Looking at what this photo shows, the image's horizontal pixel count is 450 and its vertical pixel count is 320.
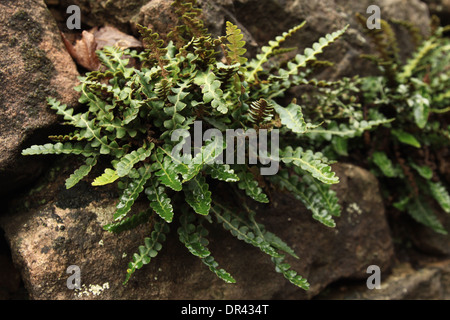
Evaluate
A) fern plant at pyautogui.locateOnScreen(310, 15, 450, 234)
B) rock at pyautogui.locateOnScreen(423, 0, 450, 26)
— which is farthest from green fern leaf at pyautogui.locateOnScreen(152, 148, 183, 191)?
rock at pyautogui.locateOnScreen(423, 0, 450, 26)

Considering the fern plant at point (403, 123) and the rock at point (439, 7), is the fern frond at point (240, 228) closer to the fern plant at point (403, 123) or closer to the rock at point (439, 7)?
the fern plant at point (403, 123)

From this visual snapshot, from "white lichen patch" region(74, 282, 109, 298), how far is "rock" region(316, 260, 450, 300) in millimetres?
1938

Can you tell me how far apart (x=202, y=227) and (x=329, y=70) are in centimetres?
205

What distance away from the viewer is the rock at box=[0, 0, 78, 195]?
2404mm

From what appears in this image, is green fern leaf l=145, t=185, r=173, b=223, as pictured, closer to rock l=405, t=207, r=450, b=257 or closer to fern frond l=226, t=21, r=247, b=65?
fern frond l=226, t=21, r=247, b=65

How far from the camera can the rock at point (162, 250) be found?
2.42 metres

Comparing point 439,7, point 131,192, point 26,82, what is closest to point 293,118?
point 131,192

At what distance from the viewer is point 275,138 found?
2.72 m

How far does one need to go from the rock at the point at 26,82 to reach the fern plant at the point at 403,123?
216 centimetres

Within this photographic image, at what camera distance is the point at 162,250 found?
2.65 meters

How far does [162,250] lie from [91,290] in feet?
1.75

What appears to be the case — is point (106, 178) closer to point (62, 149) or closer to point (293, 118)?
point (62, 149)

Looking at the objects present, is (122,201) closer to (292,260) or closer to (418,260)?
(292,260)

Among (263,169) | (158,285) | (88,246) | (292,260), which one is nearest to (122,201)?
(88,246)
